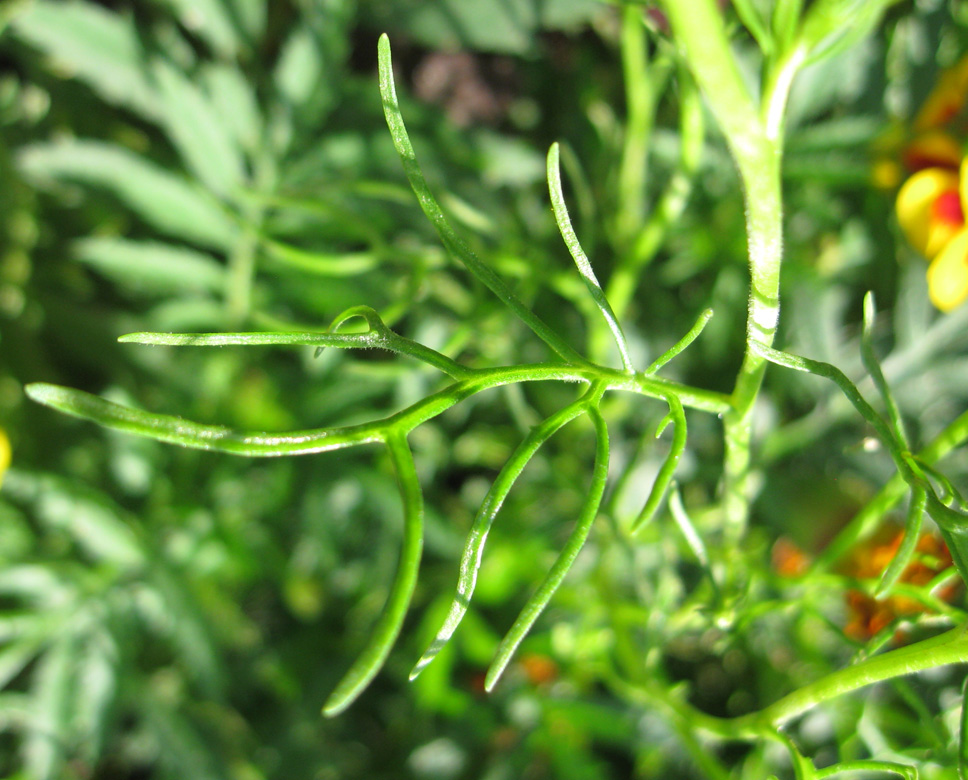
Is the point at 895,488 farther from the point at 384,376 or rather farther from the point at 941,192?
the point at 384,376

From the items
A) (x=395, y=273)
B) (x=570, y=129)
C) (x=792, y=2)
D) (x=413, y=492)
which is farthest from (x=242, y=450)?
(x=570, y=129)

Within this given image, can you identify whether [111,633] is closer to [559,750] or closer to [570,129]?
[559,750]

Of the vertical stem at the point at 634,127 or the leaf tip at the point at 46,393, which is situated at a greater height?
the vertical stem at the point at 634,127

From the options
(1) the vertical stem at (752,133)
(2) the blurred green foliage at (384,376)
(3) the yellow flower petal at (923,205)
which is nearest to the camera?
(1) the vertical stem at (752,133)

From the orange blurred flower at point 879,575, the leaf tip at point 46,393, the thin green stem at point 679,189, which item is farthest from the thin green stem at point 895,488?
the leaf tip at point 46,393

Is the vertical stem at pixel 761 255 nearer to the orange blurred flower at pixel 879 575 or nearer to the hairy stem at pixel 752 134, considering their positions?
the hairy stem at pixel 752 134
